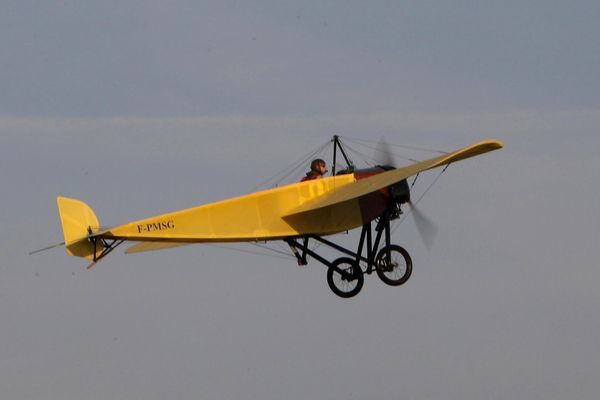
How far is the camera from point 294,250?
3262cm

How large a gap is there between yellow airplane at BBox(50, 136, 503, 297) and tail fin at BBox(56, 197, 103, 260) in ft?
0.06

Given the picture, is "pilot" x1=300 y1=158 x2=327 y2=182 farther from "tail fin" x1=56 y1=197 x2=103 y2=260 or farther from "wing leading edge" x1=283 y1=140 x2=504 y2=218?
"tail fin" x1=56 y1=197 x2=103 y2=260

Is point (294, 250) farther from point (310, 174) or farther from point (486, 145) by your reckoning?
point (486, 145)

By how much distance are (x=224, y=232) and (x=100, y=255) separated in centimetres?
250

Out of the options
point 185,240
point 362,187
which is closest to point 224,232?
point 185,240

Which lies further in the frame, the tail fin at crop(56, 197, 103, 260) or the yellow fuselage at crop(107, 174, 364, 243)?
the tail fin at crop(56, 197, 103, 260)

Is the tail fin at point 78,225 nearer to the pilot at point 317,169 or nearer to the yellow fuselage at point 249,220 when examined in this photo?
the yellow fuselage at point 249,220

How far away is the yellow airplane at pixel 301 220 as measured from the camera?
31.6 meters

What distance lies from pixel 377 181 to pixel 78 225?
5.93 m

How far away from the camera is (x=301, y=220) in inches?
1267

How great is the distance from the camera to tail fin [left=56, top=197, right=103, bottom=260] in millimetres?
32062

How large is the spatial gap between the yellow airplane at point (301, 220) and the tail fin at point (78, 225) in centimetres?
2

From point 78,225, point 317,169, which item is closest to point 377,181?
point 317,169

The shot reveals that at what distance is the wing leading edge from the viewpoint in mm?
31367
